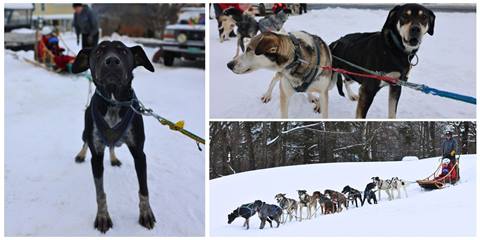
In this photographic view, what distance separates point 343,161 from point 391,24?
0.77 meters

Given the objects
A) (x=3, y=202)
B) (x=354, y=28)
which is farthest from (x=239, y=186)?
(x=3, y=202)

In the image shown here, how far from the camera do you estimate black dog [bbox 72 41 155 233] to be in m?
2.20

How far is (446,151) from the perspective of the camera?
283cm

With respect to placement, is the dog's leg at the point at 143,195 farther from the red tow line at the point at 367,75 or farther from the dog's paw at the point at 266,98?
the red tow line at the point at 367,75

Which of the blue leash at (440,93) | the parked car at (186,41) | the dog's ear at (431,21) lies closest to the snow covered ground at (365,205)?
the blue leash at (440,93)

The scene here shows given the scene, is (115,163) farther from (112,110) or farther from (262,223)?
(262,223)

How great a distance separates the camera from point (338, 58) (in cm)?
255

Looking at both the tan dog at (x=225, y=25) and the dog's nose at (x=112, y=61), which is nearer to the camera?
the dog's nose at (x=112, y=61)

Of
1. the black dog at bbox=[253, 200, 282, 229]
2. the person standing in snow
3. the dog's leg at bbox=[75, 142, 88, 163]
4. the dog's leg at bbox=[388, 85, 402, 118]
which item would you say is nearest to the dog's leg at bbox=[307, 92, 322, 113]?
the dog's leg at bbox=[388, 85, 402, 118]

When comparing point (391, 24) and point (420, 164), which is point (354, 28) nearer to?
point (391, 24)

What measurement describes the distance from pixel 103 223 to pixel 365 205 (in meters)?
1.40

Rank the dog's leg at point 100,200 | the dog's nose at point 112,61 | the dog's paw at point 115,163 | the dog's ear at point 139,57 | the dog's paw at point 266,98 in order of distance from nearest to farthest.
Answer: the dog's nose at point 112,61
the dog's ear at point 139,57
the dog's leg at point 100,200
the dog's paw at point 266,98
the dog's paw at point 115,163

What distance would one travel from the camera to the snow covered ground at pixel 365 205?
8.72 ft

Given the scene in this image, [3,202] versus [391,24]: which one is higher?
[391,24]
